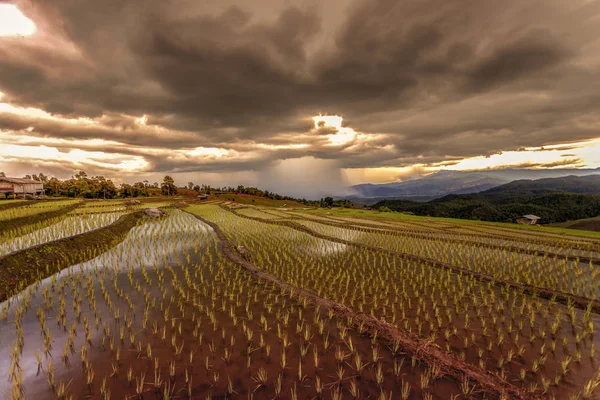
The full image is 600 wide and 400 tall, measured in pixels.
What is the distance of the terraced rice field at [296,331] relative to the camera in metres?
4.09

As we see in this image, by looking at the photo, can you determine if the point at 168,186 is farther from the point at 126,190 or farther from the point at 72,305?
the point at 72,305

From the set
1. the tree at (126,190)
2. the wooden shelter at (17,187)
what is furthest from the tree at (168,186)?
the wooden shelter at (17,187)

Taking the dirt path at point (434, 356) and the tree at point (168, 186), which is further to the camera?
the tree at point (168, 186)

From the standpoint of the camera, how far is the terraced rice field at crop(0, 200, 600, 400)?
13.4 feet

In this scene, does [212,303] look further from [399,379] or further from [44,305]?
[399,379]

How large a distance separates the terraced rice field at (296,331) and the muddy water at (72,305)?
42mm

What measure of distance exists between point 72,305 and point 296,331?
653cm

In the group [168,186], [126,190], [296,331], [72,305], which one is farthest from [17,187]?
[296,331]

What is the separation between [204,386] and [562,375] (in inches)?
260


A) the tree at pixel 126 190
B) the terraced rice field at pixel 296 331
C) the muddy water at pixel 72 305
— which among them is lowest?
the terraced rice field at pixel 296 331

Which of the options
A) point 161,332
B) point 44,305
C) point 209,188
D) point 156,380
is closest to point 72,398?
point 156,380

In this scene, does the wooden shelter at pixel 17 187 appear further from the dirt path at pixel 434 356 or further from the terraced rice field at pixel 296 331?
the dirt path at pixel 434 356

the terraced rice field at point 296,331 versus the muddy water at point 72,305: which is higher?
the muddy water at point 72,305

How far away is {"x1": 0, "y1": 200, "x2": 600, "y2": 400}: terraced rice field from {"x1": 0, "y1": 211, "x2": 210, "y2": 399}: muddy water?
0.14ft
